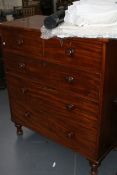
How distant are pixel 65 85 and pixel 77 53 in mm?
245

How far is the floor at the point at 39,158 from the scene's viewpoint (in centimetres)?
179

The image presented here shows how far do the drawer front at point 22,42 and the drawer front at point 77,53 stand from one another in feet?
0.25

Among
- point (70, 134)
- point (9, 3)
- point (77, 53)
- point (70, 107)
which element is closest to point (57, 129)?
point (70, 134)

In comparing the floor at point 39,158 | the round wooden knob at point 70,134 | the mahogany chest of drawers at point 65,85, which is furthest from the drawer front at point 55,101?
the floor at point 39,158

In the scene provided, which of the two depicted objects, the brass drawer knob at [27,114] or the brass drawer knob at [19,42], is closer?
the brass drawer knob at [19,42]

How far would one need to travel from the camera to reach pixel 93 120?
152 centimetres

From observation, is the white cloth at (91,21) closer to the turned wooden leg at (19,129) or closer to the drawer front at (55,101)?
the drawer front at (55,101)

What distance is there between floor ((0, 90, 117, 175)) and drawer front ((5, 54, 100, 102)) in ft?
1.95

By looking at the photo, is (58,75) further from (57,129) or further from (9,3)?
(9,3)

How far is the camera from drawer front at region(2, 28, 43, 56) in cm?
163

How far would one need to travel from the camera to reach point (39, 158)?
1.92 metres

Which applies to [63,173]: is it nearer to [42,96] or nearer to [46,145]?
[46,145]

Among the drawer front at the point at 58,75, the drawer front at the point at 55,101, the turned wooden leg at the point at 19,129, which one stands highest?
the drawer front at the point at 58,75

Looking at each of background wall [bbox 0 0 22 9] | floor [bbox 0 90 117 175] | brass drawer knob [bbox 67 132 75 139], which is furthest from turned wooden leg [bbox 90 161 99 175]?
background wall [bbox 0 0 22 9]
